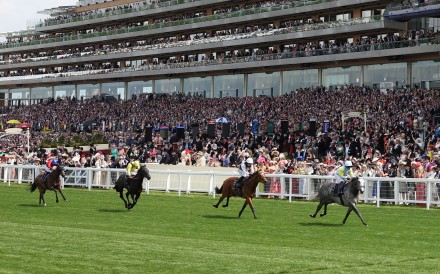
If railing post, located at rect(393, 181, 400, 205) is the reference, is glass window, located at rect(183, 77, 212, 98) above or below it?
above

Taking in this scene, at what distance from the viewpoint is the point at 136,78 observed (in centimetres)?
7325

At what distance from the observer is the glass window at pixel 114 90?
7525 centimetres

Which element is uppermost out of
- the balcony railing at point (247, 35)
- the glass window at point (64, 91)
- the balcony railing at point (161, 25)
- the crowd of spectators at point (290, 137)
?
the balcony railing at point (161, 25)

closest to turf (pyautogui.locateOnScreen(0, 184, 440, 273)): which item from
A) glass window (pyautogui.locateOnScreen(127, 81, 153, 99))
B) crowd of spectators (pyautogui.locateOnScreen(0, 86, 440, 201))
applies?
crowd of spectators (pyautogui.locateOnScreen(0, 86, 440, 201))

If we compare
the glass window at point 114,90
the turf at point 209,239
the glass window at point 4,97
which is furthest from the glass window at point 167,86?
the turf at point 209,239

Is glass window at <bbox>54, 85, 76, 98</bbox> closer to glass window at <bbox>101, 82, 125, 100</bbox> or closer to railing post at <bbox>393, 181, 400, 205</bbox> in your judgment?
glass window at <bbox>101, 82, 125, 100</bbox>

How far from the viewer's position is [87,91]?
7900 cm

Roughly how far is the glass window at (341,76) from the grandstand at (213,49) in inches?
2.5

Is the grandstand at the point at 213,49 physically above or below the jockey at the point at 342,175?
above

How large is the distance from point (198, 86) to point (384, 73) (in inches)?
799

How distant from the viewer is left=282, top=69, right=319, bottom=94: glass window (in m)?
55.6

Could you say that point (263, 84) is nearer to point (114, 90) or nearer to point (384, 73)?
point (384, 73)

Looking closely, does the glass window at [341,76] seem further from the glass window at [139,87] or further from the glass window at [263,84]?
the glass window at [139,87]

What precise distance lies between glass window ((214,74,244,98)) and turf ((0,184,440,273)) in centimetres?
3892
